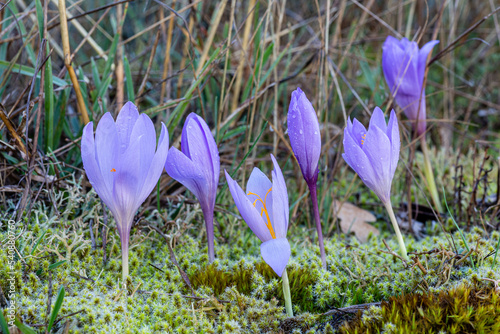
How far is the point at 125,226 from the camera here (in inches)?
56.5

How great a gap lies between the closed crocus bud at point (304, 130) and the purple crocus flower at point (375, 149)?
0.35 feet

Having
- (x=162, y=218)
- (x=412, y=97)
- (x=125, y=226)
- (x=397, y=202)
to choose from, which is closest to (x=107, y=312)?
(x=125, y=226)

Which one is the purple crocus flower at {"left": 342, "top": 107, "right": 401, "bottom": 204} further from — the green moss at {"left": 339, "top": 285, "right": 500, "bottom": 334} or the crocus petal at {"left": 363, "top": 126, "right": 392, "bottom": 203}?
the green moss at {"left": 339, "top": 285, "right": 500, "bottom": 334}

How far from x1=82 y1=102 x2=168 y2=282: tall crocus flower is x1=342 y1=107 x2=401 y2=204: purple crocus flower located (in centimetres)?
64

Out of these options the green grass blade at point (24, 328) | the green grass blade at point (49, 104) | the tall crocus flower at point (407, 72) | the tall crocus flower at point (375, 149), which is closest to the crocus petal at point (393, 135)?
the tall crocus flower at point (375, 149)

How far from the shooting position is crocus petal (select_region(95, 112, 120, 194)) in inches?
51.1

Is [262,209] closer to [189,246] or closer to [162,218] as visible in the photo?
[189,246]

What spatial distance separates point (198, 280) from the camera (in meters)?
1.57

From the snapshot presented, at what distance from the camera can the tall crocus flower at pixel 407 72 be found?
1.97 metres

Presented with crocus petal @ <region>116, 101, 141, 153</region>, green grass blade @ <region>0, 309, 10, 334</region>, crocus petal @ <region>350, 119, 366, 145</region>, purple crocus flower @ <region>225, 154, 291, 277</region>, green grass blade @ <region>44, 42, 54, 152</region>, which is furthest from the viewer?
green grass blade @ <region>44, 42, 54, 152</region>

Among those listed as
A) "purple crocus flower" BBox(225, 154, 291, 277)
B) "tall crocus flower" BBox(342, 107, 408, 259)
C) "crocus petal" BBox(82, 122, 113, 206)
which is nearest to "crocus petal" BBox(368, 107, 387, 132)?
"tall crocus flower" BBox(342, 107, 408, 259)

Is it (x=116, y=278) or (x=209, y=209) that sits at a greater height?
(x=209, y=209)

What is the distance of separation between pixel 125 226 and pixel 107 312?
28 centimetres

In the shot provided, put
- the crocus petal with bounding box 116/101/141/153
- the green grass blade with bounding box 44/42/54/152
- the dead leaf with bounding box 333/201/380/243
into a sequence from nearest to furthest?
the crocus petal with bounding box 116/101/141/153 → the green grass blade with bounding box 44/42/54/152 → the dead leaf with bounding box 333/201/380/243
